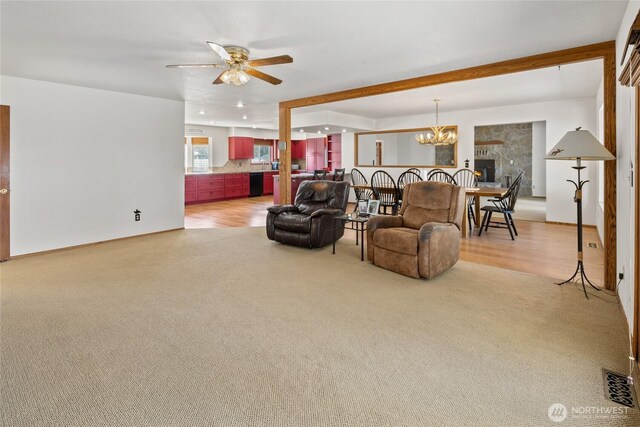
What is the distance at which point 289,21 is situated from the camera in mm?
2945

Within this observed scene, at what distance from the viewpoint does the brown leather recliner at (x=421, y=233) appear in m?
3.62

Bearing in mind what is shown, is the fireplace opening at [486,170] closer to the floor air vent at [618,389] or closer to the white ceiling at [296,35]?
the white ceiling at [296,35]

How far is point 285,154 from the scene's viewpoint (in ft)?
21.7

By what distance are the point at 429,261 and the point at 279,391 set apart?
2.20 m

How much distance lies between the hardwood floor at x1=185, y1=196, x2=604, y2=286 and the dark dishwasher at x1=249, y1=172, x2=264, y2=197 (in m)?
3.71

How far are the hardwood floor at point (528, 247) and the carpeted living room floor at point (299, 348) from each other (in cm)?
49

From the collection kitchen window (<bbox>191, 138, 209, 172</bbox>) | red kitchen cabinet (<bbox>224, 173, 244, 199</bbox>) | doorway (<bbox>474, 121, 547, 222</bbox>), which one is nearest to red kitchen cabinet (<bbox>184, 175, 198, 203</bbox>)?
red kitchen cabinet (<bbox>224, 173, 244, 199</bbox>)

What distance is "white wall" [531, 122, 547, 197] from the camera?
1095cm

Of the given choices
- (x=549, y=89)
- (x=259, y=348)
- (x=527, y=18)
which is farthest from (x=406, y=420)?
(x=549, y=89)

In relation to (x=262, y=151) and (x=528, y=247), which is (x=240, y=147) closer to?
(x=262, y=151)

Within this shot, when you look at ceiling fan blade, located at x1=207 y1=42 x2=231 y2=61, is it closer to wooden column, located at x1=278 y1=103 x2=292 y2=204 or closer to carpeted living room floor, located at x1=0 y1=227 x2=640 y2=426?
carpeted living room floor, located at x1=0 y1=227 x2=640 y2=426

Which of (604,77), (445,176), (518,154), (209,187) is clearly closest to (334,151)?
Answer: (209,187)

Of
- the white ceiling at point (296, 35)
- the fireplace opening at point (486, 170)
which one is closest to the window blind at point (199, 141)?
the white ceiling at point (296, 35)

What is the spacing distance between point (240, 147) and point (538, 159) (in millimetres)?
9491
